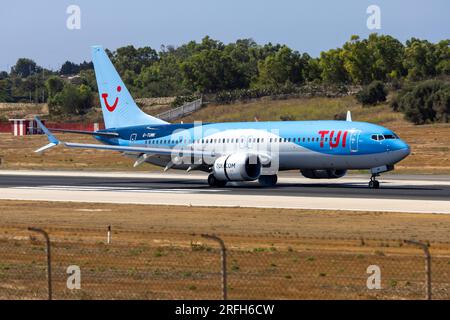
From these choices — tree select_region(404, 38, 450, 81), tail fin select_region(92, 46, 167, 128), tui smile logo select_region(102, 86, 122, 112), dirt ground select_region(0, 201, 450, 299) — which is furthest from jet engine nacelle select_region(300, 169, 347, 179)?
tree select_region(404, 38, 450, 81)

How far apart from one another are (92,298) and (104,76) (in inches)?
2019

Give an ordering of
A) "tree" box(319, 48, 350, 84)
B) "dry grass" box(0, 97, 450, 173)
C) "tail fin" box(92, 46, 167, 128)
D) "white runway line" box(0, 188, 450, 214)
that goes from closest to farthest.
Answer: "white runway line" box(0, 188, 450, 214), "tail fin" box(92, 46, 167, 128), "dry grass" box(0, 97, 450, 173), "tree" box(319, 48, 350, 84)

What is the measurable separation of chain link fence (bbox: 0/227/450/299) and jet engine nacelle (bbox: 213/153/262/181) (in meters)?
24.9

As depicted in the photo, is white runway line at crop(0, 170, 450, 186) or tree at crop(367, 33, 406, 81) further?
tree at crop(367, 33, 406, 81)

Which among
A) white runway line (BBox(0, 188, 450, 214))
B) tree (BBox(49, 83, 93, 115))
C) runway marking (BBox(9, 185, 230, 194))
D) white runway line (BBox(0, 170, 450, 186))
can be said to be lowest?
white runway line (BBox(0, 170, 450, 186))

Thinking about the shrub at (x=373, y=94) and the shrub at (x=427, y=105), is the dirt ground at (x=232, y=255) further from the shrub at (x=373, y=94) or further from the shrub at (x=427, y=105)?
the shrub at (x=373, y=94)

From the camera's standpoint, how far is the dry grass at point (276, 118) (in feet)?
273

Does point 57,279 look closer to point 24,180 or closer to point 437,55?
point 24,180

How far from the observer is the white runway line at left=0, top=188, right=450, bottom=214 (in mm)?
45438

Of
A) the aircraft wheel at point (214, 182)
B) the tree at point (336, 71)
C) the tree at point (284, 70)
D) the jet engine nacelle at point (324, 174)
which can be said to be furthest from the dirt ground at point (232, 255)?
the tree at point (284, 70)

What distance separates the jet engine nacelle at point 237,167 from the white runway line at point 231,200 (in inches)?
196

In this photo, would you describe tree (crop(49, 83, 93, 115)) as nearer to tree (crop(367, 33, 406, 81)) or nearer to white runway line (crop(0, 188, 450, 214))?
tree (crop(367, 33, 406, 81))

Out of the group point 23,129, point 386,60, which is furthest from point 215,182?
point 386,60
